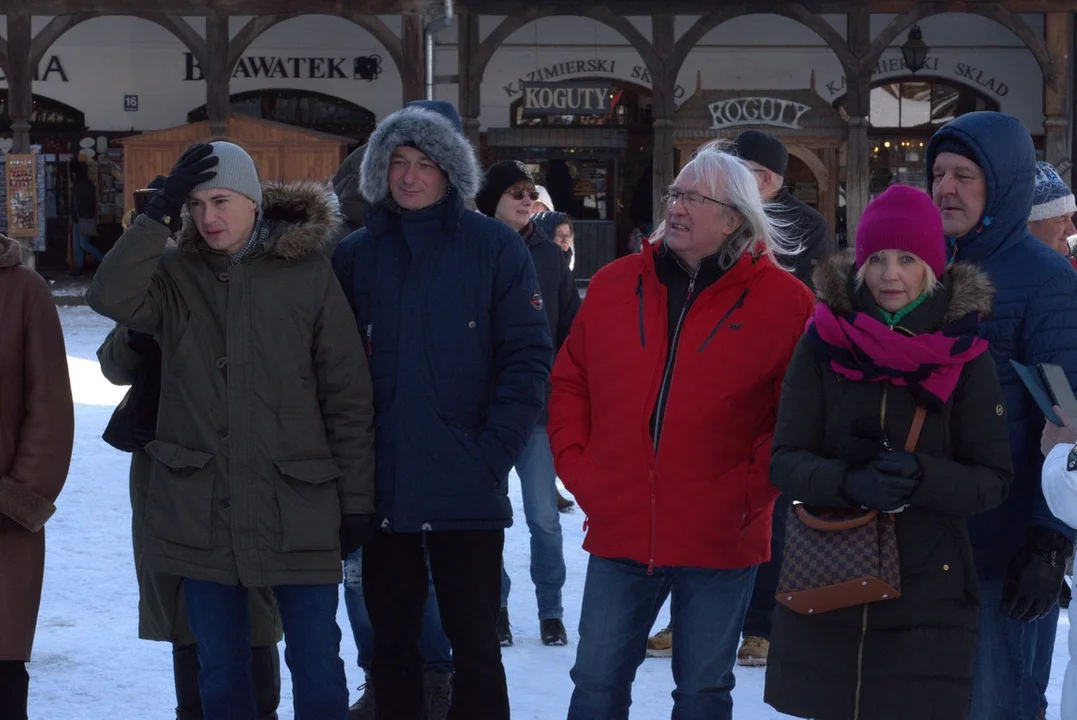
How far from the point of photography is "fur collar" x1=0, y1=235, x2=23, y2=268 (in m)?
3.47

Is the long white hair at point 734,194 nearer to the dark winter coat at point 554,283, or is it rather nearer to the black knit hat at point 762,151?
the black knit hat at point 762,151

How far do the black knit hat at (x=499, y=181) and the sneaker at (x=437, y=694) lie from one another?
69.1 inches

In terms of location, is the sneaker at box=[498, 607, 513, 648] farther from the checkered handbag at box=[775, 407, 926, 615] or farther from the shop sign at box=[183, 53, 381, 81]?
the shop sign at box=[183, 53, 381, 81]

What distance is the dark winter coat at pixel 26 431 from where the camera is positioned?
344 centimetres

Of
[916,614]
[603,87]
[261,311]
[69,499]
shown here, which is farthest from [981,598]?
[603,87]

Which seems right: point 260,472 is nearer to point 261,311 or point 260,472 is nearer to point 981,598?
point 261,311

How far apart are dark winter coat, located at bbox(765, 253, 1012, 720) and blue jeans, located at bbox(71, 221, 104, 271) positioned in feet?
64.7

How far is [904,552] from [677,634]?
2.07 ft

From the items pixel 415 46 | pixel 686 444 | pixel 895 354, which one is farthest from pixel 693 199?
pixel 415 46

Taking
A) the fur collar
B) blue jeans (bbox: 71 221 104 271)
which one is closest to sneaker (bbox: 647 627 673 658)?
the fur collar

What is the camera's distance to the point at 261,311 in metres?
3.46

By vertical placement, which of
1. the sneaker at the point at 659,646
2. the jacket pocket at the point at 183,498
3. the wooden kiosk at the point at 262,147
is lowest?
the sneaker at the point at 659,646

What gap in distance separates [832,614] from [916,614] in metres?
0.17

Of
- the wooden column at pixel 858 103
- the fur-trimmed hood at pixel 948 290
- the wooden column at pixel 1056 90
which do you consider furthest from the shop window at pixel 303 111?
the fur-trimmed hood at pixel 948 290
